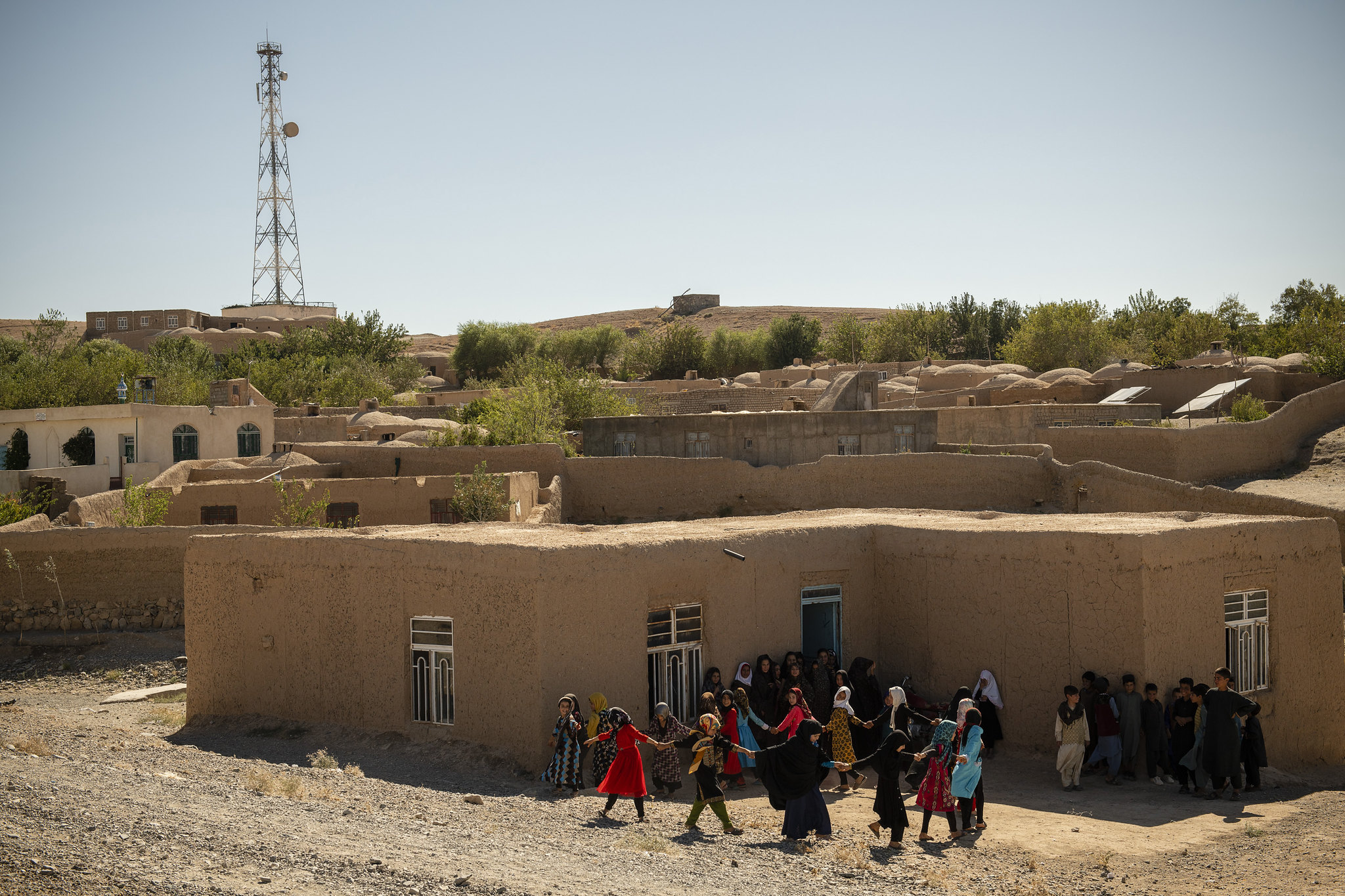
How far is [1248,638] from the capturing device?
1098cm

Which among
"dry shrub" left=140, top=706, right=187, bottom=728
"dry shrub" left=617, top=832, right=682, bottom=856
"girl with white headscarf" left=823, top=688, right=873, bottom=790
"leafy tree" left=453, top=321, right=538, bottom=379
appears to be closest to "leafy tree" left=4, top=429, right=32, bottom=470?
"dry shrub" left=140, top=706, right=187, bottom=728

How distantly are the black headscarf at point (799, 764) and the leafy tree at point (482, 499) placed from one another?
10354 mm

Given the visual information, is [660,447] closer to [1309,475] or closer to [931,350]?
[1309,475]

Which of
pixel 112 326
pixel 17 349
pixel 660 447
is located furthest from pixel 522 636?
pixel 112 326

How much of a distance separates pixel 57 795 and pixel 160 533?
11.3 m

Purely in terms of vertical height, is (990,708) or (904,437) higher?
(904,437)

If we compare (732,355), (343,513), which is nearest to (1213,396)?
(343,513)

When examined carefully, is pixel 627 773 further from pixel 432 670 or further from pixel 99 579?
pixel 99 579

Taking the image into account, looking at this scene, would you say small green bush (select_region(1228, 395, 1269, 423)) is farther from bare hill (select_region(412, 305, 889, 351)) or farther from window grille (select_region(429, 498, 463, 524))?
bare hill (select_region(412, 305, 889, 351))

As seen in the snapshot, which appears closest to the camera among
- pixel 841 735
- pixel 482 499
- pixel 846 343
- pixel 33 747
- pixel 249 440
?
pixel 33 747

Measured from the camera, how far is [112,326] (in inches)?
2451

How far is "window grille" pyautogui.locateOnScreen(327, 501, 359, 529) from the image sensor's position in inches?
762

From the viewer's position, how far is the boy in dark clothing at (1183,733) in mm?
9945

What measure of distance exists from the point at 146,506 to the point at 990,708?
15062mm
